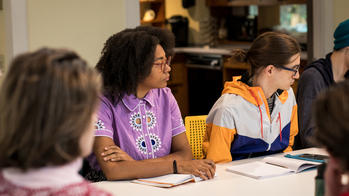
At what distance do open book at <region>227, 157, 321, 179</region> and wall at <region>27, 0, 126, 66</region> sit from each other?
1.54 meters

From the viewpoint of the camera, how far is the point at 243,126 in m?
2.47

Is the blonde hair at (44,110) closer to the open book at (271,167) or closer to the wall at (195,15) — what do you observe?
the open book at (271,167)

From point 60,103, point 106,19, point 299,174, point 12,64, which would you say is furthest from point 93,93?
point 106,19

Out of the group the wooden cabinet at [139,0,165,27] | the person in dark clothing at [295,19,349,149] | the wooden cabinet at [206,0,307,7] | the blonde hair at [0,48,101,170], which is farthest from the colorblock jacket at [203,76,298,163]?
the wooden cabinet at [139,0,165,27]

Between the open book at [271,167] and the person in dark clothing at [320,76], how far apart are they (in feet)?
2.27

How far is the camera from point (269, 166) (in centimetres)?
212

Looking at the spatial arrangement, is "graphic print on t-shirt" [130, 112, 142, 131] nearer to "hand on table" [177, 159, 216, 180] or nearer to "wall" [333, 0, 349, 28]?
"hand on table" [177, 159, 216, 180]

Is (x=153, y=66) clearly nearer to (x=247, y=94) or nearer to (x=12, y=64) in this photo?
(x=247, y=94)

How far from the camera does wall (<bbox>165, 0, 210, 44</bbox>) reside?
21.8 feet

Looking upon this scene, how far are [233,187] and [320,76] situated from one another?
1.31 m

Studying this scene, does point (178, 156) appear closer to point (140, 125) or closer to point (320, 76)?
point (140, 125)

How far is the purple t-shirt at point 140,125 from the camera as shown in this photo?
7.27 feet

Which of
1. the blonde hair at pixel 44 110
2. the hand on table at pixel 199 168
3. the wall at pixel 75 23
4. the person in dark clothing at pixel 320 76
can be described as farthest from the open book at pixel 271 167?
the wall at pixel 75 23

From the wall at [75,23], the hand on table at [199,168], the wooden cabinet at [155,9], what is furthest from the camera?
the wooden cabinet at [155,9]
